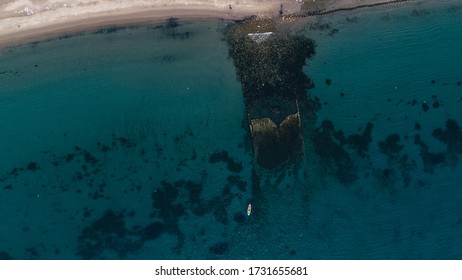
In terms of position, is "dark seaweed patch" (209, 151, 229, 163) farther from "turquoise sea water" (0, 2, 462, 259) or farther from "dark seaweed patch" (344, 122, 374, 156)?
"dark seaweed patch" (344, 122, 374, 156)

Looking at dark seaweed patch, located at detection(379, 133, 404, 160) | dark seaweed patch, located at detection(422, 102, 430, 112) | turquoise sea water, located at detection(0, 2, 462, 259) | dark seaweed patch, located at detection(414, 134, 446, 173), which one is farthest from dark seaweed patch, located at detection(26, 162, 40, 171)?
dark seaweed patch, located at detection(422, 102, 430, 112)

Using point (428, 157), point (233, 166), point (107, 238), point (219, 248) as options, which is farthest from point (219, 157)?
point (428, 157)

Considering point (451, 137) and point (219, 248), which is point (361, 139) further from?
point (219, 248)

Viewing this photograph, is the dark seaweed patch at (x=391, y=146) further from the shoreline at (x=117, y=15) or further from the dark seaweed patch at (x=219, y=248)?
the dark seaweed patch at (x=219, y=248)

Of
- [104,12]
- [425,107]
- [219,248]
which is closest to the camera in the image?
[104,12]
